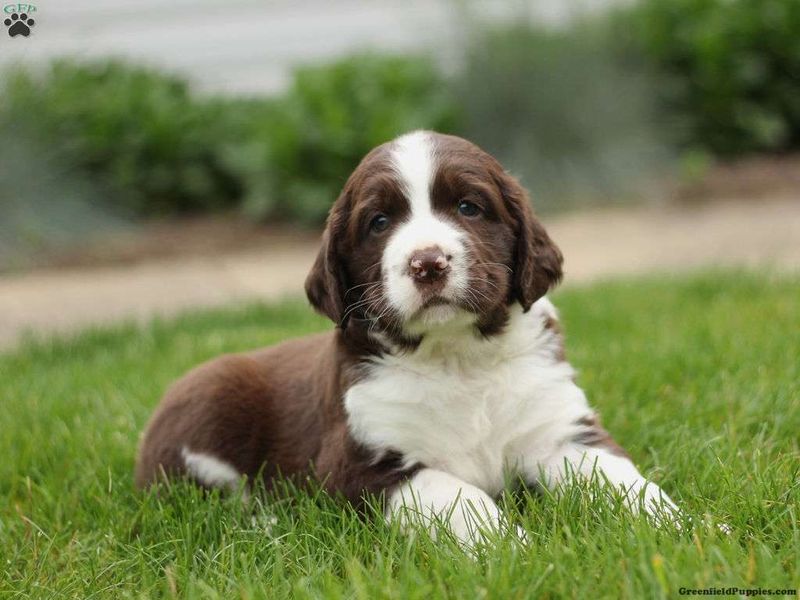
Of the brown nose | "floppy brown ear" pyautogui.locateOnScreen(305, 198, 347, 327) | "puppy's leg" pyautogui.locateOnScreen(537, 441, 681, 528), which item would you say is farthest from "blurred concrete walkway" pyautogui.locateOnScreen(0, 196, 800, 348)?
the brown nose

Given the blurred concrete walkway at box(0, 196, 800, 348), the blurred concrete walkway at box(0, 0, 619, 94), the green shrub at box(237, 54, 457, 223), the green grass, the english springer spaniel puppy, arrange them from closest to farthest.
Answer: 1. the green grass
2. the english springer spaniel puppy
3. the blurred concrete walkway at box(0, 196, 800, 348)
4. the green shrub at box(237, 54, 457, 223)
5. the blurred concrete walkway at box(0, 0, 619, 94)

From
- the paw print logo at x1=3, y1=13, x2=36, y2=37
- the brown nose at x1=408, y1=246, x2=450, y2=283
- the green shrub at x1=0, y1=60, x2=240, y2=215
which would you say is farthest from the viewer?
the green shrub at x1=0, y1=60, x2=240, y2=215

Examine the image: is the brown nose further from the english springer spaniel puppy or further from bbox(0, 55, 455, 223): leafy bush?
bbox(0, 55, 455, 223): leafy bush

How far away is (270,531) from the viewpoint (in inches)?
140

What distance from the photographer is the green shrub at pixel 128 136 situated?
37.2 ft

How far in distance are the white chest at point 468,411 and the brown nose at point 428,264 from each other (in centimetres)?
46

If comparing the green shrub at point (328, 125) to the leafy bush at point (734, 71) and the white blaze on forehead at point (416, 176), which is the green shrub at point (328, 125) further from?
the white blaze on forehead at point (416, 176)

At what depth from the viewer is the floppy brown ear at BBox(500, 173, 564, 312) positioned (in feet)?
12.4

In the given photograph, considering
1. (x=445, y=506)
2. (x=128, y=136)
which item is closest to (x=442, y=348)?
(x=445, y=506)

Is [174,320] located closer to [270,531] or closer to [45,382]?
[45,382]

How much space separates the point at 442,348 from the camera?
382cm

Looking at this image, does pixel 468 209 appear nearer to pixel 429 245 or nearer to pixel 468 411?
pixel 429 245

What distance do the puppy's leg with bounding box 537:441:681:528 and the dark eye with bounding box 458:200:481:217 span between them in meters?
0.92

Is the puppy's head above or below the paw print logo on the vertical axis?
below
